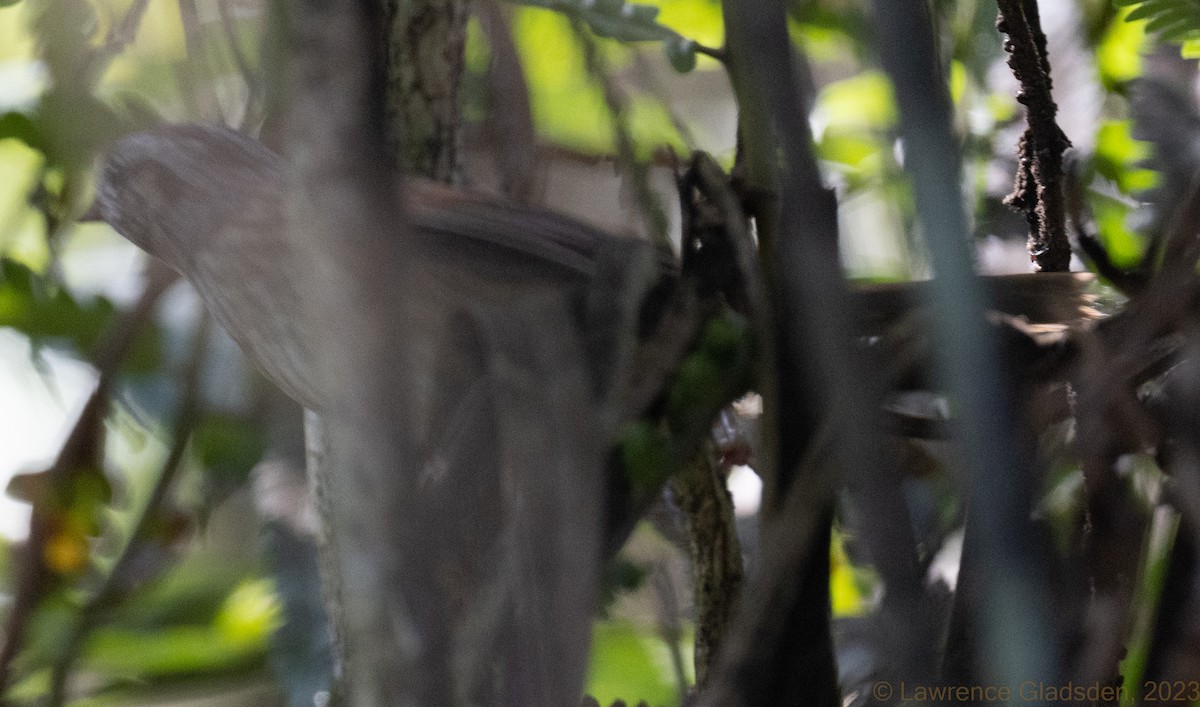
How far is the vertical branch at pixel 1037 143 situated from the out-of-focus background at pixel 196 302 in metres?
0.17

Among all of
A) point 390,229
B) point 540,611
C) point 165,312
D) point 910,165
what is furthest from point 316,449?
point 910,165

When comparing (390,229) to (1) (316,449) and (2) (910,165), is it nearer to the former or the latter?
(2) (910,165)

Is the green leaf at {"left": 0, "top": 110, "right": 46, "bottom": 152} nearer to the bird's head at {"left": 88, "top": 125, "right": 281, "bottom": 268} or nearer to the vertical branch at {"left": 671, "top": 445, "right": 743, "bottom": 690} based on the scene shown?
the bird's head at {"left": 88, "top": 125, "right": 281, "bottom": 268}

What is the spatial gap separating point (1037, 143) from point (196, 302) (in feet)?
3.41

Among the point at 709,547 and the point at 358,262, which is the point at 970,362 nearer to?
the point at 358,262

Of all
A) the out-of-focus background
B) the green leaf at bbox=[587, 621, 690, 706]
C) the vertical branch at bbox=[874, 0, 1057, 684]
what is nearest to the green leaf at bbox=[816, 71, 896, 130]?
the out-of-focus background

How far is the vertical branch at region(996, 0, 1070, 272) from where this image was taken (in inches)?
30.9

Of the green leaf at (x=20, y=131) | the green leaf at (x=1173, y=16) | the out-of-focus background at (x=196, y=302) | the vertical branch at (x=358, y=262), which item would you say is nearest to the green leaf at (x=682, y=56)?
the out-of-focus background at (x=196, y=302)

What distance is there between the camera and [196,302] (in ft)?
4.72

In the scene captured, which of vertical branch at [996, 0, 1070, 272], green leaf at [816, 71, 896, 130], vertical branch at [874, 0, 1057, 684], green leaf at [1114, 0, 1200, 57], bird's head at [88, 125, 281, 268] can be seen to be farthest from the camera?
green leaf at [816, 71, 896, 130]

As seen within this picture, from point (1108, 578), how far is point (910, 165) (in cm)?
52

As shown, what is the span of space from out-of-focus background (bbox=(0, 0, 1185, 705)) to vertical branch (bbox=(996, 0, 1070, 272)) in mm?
166

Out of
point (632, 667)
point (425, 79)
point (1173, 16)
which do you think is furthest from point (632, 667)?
point (1173, 16)

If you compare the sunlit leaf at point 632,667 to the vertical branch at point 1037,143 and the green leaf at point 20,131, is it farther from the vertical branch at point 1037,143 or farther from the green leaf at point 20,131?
the green leaf at point 20,131
